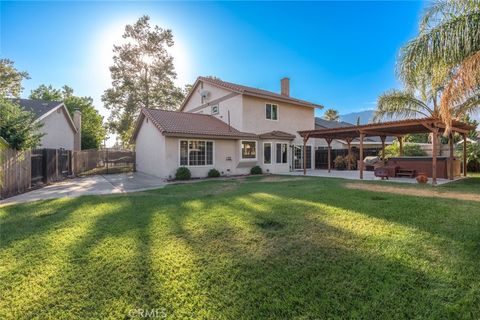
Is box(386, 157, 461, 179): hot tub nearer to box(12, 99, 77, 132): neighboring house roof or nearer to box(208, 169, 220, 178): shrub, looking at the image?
box(208, 169, 220, 178): shrub

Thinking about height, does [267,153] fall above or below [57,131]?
below

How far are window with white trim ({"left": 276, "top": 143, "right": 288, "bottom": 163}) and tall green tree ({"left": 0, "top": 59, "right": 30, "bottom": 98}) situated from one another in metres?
27.6

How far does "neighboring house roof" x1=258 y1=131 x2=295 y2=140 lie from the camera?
59.6ft

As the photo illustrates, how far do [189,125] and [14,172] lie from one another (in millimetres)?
9252

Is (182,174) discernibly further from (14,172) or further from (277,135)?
(277,135)

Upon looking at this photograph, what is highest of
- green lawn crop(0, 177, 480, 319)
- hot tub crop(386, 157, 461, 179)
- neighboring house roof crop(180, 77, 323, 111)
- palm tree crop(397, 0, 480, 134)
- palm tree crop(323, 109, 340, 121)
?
palm tree crop(323, 109, 340, 121)

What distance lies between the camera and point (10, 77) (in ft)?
87.4

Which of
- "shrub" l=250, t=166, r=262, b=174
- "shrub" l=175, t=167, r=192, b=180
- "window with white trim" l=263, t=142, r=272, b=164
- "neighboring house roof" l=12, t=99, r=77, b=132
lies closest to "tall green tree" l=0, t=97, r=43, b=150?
"shrub" l=175, t=167, r=192, b=180

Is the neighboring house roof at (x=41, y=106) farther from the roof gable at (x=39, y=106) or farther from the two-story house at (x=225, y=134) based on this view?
the two-story house at (x=225, y=134)

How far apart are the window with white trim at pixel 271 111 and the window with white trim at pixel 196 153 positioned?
5.70 metres

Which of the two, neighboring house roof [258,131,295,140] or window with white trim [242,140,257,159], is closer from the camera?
window with white trim [242,140,257,159]

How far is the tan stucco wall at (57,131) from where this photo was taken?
18.2 meters

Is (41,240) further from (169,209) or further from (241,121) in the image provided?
(241,121)

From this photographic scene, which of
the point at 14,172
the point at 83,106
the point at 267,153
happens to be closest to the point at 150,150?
the point at 14,172
